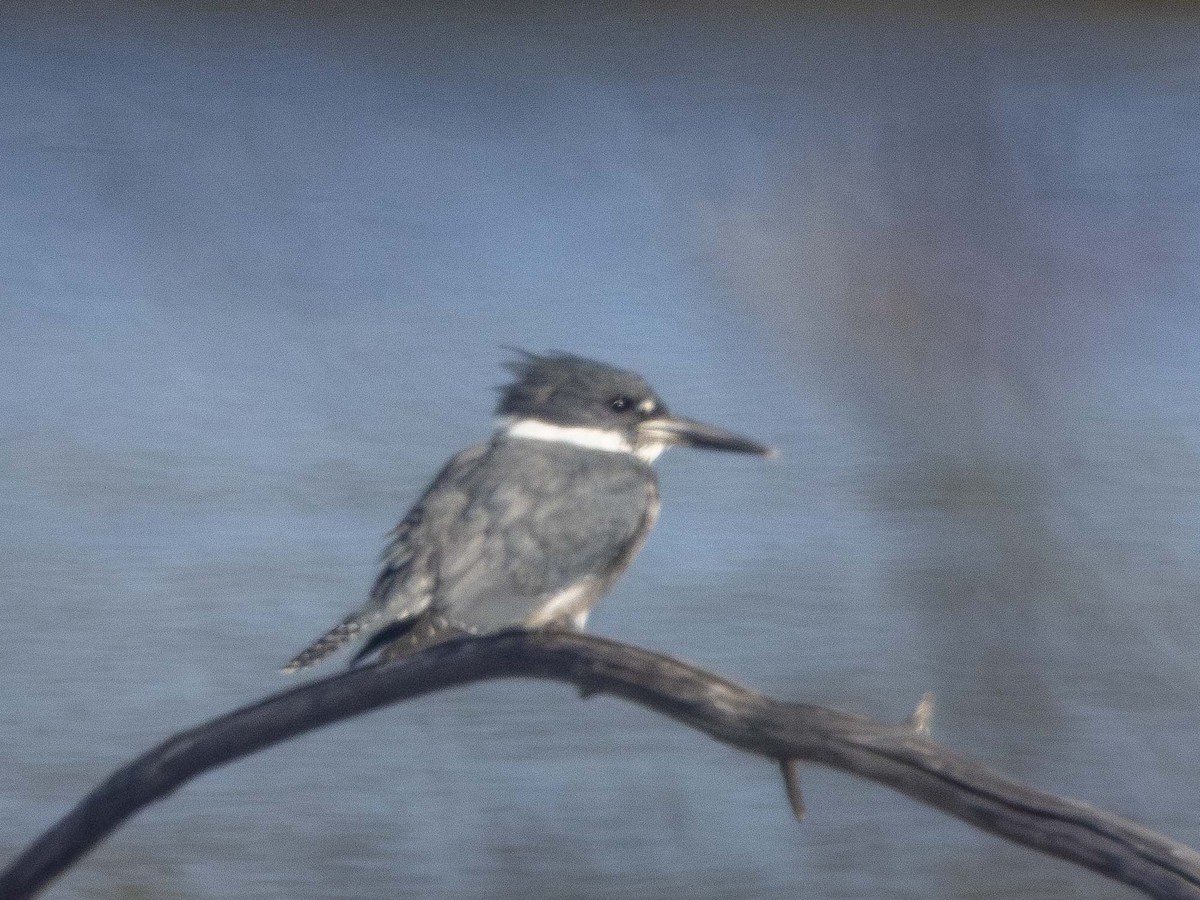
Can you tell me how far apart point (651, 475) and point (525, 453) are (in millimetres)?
118

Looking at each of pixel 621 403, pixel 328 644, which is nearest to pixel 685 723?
pixel 328 644

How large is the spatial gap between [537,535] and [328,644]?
0.28 m

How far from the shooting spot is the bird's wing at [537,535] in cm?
128

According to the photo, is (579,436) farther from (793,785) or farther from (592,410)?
(793,785)

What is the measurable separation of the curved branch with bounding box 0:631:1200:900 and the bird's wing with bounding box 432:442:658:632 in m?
0.16

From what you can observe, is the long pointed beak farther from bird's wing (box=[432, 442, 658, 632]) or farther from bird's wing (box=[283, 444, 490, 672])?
bird's wing (box=[283, 444, 490, 672])

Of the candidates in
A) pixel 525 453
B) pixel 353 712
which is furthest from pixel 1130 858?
pixel 525 453

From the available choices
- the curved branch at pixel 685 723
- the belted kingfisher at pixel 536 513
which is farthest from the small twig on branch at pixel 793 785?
the belted kingfisher at pixel 536 513

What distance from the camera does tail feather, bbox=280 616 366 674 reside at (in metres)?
1.13

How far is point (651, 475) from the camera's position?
1.36m

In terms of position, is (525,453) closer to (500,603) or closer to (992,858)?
(500,603)

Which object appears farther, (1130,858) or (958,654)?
(958,654)

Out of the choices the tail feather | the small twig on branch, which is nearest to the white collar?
the tail feather

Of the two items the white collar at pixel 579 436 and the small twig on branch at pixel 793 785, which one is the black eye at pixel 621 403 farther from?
the small twig on branch at pixel 793 785
